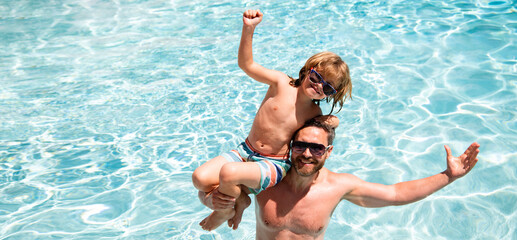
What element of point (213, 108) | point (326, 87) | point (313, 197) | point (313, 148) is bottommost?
point (213, 108)

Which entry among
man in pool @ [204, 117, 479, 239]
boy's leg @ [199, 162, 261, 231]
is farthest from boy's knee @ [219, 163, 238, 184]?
man in pool @ [204, 117, 479, 239]

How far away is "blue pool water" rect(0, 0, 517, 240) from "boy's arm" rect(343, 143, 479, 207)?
130cm

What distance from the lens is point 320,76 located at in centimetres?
306

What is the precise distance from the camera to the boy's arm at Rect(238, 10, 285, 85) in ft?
10.3

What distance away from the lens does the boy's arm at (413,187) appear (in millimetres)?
3059

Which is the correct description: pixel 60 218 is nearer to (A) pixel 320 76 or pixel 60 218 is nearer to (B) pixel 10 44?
(A) pixel 320 76

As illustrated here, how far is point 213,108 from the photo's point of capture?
6164 millimetres

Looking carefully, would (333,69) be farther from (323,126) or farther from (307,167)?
(307,167)

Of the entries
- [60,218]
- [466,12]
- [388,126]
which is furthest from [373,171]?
[466,12]

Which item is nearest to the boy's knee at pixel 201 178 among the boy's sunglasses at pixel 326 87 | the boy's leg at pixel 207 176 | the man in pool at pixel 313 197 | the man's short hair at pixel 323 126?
the boy's leg at pixel 207 176

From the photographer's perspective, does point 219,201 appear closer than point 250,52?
Yes

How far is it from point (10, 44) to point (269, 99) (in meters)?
6.13

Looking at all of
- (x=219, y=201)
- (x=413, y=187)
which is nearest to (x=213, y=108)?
(x=219, y=201)

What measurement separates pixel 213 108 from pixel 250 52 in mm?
2976
